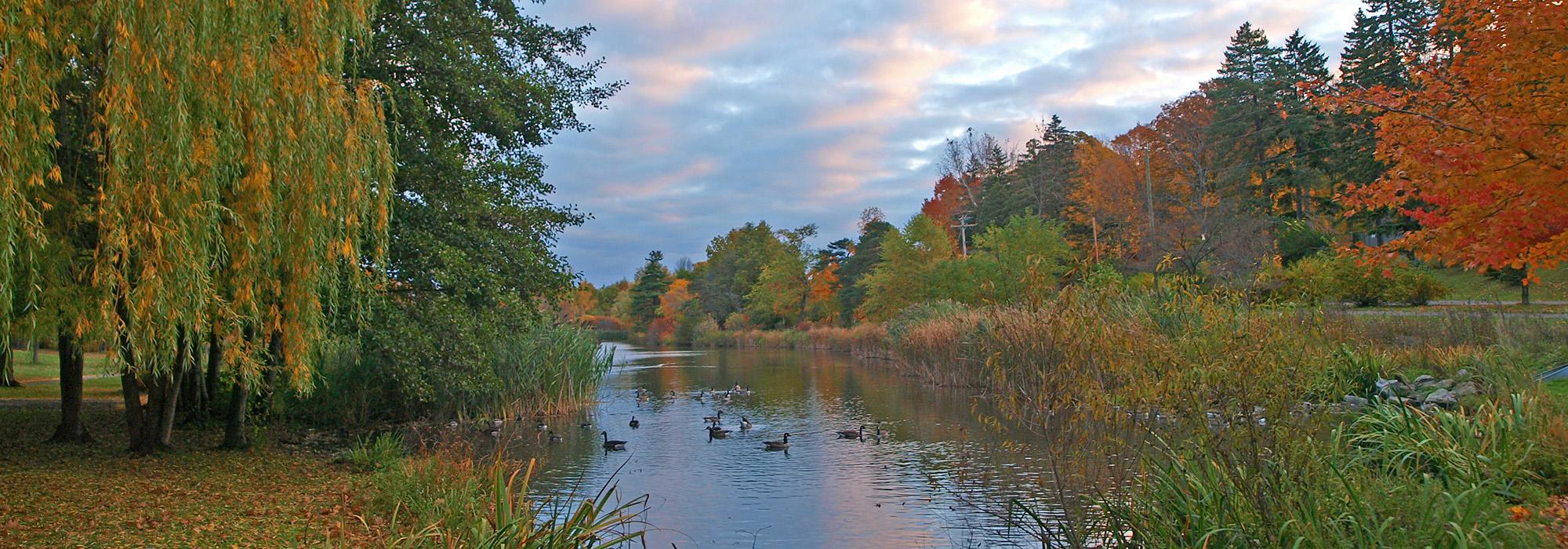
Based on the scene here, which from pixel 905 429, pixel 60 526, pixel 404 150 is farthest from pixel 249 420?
pixel 905 429

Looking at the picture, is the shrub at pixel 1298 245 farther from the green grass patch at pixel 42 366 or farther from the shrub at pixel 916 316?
the green grass patch at pixel 42 366

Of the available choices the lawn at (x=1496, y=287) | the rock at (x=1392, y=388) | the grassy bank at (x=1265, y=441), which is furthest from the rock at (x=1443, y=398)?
the lawn at (x=1496, y=287)

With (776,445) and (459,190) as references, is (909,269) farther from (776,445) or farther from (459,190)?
(459,190)

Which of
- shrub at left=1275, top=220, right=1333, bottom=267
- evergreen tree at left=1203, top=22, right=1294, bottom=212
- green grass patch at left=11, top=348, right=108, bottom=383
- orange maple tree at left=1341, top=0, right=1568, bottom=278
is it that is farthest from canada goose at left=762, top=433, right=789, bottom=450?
evergreen tree at left=1203, top=22, right=1294, bottom=212

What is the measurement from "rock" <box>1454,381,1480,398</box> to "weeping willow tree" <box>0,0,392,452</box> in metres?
12.7

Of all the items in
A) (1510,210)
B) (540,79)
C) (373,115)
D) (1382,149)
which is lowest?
(1510,210)

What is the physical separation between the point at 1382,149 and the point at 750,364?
3393 centimetres

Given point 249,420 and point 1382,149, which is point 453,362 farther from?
point 1382,149

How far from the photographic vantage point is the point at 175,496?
8602 millimetres

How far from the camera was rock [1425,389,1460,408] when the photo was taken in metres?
12.3

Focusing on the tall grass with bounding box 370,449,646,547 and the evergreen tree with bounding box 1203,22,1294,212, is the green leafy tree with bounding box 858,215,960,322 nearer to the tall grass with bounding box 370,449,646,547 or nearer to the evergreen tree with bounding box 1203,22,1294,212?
the evergreen tree with bounding box 1203,22,1294,212

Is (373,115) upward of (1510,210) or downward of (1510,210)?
upward

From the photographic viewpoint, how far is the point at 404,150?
41.0 feet

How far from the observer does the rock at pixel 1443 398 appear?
12289 millimetres
